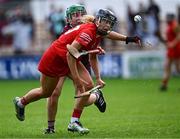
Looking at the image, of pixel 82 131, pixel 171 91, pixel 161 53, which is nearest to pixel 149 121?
pixel 82 131

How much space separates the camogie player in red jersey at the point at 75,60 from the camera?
12516mm

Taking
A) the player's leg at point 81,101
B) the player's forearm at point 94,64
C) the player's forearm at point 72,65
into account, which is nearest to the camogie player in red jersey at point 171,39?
the player's forearm at point 94,64

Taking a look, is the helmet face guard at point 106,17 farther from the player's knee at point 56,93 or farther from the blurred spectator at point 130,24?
the blurred spectator at point 130,24

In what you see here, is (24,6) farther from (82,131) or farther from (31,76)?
(82,131)

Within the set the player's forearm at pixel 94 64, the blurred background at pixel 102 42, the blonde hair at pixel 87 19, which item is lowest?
the blurred background at pixel 102 42

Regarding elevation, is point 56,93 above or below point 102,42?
above

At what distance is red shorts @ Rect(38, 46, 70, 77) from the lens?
12.9m

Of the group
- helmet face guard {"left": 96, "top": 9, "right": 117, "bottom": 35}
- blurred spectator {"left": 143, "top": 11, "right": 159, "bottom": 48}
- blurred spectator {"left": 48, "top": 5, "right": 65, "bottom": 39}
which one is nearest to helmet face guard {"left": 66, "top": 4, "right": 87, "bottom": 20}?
helmet face guard {"left": 96, "top": 9, "right": 117, "bottom": 35}

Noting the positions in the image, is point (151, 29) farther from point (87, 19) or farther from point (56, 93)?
point (56, 93)

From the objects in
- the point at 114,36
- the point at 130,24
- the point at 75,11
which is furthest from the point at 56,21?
the point at 114,36

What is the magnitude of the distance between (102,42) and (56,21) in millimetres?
1985

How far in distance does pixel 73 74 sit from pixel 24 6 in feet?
66.2

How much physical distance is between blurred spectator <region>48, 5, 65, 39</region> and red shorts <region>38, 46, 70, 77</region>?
16.9m

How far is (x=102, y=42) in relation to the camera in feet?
101
